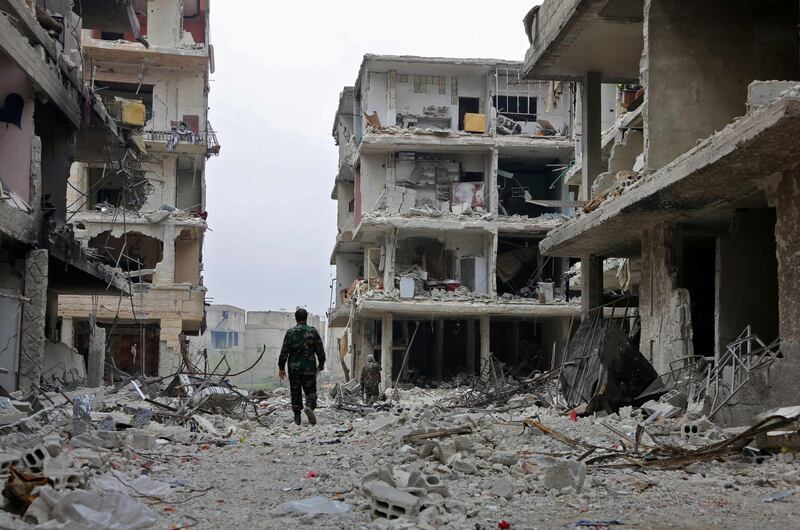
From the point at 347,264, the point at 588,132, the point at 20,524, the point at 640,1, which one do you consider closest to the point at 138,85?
the point at 347,264

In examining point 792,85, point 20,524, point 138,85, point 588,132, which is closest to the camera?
point 20,524

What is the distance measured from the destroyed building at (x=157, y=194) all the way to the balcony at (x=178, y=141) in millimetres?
43

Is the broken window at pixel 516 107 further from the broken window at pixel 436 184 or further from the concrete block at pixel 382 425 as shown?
the concrete block at pixel 382 425

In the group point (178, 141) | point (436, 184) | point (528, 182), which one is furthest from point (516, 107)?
point (178, 141)

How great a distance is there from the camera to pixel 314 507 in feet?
19.5

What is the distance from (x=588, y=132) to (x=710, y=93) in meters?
4.79

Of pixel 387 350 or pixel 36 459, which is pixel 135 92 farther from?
pixel 36 459

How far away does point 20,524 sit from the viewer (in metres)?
4.98

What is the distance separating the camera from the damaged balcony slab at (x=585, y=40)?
49.4ft

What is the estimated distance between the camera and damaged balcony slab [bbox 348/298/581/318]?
32500 mm

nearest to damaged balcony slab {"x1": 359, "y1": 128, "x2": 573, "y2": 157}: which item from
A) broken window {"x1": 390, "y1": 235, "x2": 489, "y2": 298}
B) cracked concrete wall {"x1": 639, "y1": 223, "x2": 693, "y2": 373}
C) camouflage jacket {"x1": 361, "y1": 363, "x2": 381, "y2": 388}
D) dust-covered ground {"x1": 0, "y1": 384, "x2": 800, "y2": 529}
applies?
broken window {"x1": 390, "y1": 235, "x2": 489, "y2": 298}

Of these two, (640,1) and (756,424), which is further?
(640,1)

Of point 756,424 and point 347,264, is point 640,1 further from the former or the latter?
point 347,264

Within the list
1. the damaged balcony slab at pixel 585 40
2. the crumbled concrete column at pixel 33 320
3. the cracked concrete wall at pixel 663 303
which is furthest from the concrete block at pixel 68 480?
the damaged balcony slab at pixel 585 40
